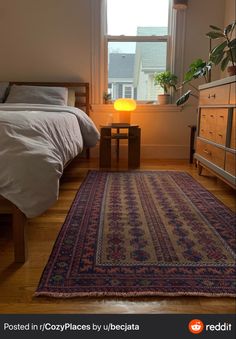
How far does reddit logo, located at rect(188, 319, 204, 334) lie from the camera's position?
0.76m

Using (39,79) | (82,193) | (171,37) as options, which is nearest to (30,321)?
(82,193)

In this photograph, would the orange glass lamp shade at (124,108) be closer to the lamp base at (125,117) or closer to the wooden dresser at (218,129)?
the lamp base at (125,117)

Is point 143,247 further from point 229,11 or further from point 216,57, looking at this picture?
point 229,11

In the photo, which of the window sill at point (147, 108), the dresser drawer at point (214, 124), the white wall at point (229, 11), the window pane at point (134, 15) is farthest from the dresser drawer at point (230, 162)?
the window pane at point (134, 15)

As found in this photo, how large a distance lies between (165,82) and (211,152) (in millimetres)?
1427

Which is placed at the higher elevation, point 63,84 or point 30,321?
point 63,84

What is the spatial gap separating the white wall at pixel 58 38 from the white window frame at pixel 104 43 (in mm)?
58

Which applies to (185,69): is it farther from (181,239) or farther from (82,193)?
(181,239)

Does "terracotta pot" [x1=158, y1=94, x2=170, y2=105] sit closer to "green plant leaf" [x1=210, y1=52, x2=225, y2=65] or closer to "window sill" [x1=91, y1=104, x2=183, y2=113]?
"window sill" [x1=91, y1=104, x2=183, y2=113]

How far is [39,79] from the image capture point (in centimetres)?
354

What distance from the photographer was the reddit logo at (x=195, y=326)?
2.50 feet

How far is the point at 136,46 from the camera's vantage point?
3.65 metres

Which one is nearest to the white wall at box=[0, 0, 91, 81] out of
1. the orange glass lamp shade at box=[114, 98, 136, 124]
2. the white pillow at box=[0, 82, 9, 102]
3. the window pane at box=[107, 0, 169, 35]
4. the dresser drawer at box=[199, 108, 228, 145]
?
the white pillow at box=[0, 82, 9, 102]

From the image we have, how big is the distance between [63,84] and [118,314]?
305 centimetres
